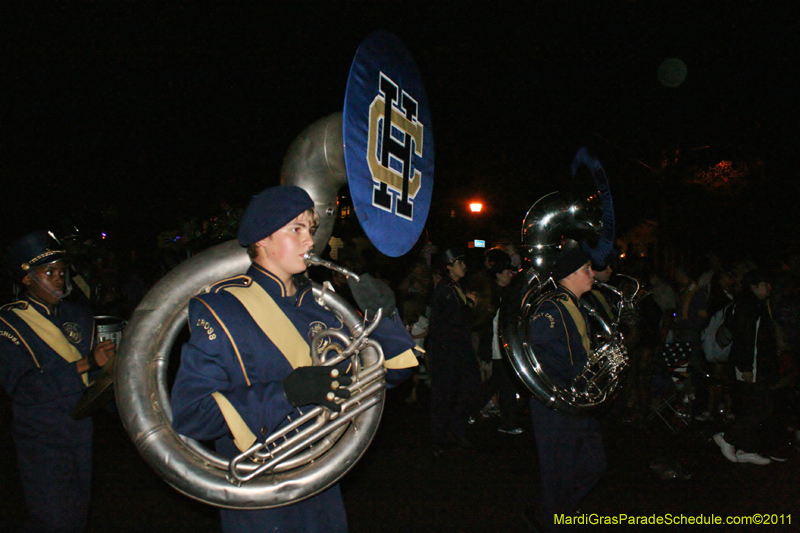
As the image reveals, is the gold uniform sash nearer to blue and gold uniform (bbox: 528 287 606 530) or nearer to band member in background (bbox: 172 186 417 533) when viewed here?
blue and gold uniform (bbox: 528 287 606 530)

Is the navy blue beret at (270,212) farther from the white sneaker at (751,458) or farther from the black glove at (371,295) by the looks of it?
the white sneaker at (751,458)

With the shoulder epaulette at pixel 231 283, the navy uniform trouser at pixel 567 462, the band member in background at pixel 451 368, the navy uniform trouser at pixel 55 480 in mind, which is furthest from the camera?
the band member in background at pixel 451 368

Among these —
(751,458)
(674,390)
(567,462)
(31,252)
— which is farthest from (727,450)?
(31,252)

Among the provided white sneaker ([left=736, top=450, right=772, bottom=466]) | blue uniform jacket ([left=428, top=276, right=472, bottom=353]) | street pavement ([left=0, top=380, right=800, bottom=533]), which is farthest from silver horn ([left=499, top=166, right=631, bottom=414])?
white sneaker ([left=736, top=450, right=772, bottom=466])

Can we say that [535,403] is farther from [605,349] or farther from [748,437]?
[748,437]

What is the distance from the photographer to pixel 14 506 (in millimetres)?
4746

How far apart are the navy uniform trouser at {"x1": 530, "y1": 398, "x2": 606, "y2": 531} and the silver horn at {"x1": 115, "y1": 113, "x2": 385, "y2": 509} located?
1.87 m

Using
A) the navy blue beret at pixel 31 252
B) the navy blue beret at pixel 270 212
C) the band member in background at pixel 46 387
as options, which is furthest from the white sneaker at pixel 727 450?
the navy blue beret at pixel 31 252

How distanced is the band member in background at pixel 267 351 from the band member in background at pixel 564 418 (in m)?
1.71

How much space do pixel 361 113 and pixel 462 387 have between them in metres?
4.39

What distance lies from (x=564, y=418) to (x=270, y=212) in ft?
7.96

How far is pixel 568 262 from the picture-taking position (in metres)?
3.87

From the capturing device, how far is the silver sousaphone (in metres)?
1.99

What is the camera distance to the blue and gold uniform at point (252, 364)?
1926mm
